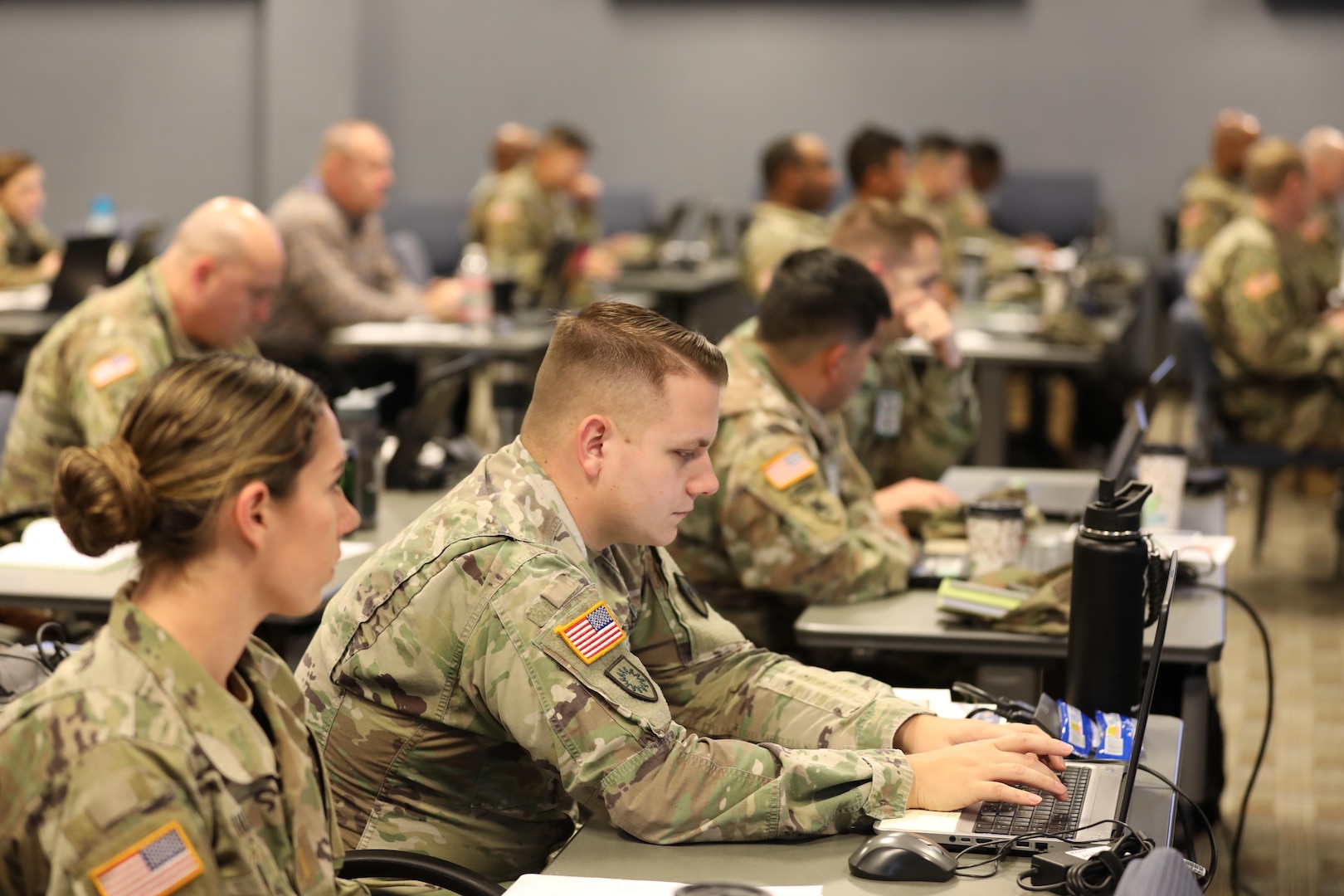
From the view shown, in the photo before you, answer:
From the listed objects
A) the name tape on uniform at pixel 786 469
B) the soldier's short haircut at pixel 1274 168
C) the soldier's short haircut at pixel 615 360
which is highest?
the soldier's short haircut at pixel 1274 168

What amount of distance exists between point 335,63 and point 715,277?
11.1ft

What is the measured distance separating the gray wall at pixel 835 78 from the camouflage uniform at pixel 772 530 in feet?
25.0

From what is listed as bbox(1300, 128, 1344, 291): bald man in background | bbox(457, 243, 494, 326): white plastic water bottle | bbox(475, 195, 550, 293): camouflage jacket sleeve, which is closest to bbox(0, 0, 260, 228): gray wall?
bbox(475, 195, 550, 293): camouflage jacket sleeve

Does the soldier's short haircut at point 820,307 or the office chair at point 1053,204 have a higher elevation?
the soldier's short haircut at point 820,307

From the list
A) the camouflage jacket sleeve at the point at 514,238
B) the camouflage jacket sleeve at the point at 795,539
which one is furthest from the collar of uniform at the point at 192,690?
the camouflage jacket sleeve at the point at 514,238

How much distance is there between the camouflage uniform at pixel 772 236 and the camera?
643 cm

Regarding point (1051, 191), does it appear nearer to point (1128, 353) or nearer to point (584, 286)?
point (1128, 353)

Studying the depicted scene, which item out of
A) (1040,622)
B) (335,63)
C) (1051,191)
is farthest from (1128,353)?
(1040,622)

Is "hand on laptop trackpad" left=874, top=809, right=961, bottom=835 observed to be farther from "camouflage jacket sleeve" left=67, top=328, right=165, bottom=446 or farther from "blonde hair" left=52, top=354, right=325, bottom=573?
"camouflage jacket sleeve" left=67, top=328, right=165, bottom=446

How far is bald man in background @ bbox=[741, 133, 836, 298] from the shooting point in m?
6.48

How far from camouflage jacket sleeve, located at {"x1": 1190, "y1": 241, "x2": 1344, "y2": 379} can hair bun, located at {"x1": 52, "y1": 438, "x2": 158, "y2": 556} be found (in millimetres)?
4762

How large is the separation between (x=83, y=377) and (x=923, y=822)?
93.7 inches

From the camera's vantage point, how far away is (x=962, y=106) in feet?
33.2

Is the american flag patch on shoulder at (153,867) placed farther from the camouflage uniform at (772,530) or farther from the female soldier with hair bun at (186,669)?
the camouflage uniform at (772,530)
